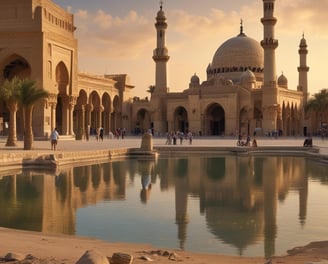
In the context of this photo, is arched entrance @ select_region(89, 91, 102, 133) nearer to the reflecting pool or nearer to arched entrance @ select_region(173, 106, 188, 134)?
arched entrance @ select_region(173, 106, 188, 134)

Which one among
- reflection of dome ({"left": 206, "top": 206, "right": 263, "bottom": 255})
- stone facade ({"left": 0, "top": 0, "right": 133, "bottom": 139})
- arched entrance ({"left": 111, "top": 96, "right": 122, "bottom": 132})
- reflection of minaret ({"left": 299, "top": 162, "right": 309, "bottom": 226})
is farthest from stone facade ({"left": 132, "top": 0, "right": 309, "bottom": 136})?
reflection of dome ({"left": 206, "top": 206, "right": 263, "bottom": 255})

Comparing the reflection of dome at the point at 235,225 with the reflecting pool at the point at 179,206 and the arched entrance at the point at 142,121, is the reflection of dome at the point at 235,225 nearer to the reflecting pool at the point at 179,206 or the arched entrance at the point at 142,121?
the reflecting pool at the point at 179,206

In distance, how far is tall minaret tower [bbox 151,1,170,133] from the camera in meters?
44.0

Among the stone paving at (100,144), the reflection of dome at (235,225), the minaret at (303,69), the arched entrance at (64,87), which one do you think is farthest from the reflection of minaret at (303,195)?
the minaret at (303,69)

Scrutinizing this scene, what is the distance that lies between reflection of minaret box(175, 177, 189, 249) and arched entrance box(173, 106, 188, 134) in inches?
1297

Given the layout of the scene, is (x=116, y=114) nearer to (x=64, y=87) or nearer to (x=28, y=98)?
(x=64, y=87)

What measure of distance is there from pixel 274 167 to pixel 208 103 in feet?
89.7

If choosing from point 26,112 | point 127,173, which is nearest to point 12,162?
point 127,173

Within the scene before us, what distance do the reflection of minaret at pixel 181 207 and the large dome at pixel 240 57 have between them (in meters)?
38.5

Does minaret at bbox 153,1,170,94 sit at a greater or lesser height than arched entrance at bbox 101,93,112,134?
greater

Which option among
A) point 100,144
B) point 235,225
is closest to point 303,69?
point 100,144

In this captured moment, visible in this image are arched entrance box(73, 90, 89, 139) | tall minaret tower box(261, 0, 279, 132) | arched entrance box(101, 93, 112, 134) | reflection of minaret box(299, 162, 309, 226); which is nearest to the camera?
reflection of minaret box(299, 162, 309, 226)

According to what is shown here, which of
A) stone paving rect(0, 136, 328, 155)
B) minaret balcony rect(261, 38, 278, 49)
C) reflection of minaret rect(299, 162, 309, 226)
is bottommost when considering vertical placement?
reflection of minaret rect(299, 162, 309, 226)

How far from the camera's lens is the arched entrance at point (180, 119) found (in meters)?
45.4
